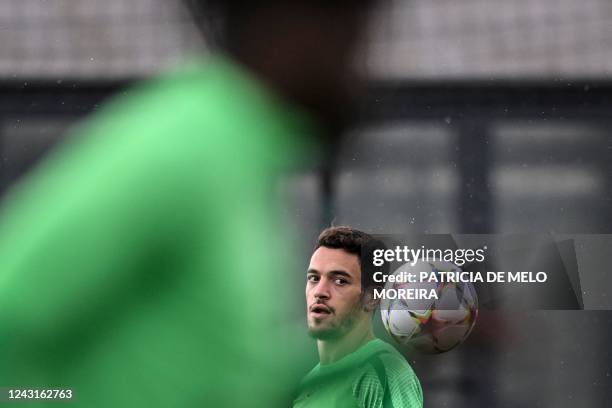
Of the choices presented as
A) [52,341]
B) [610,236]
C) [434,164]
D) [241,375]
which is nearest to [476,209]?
[434,164]

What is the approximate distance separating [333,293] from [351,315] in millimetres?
55

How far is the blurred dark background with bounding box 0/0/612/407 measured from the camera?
57.4 inches

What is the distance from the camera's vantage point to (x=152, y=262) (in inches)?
25.0

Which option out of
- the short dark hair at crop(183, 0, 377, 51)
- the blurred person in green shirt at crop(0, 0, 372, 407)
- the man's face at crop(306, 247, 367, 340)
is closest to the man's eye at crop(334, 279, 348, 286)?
the man's face at crop(306, 247, 367, 340)

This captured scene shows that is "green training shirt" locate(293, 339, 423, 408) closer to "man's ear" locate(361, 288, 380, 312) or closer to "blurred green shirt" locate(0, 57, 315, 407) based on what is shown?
"man's ear" locate(361, 288, 380, 312)

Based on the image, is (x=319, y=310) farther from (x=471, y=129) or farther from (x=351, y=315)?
(x=471, y=129)

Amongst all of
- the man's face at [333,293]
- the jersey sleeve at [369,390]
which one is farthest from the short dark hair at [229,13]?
the jersey sleeve at [369,390]

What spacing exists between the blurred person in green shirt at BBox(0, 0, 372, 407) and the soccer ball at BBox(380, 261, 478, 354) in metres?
0.71

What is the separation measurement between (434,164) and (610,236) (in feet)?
1.20

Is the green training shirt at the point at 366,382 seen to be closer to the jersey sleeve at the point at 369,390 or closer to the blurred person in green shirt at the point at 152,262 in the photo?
the jersey sleeve at the point at 369,390

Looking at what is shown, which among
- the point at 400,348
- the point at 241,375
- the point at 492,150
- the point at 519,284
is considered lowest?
the point at 241,375

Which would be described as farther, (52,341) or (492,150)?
(492,150)

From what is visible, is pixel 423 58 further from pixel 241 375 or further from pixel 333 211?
pixel 241 375

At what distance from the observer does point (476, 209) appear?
4.85 ft
